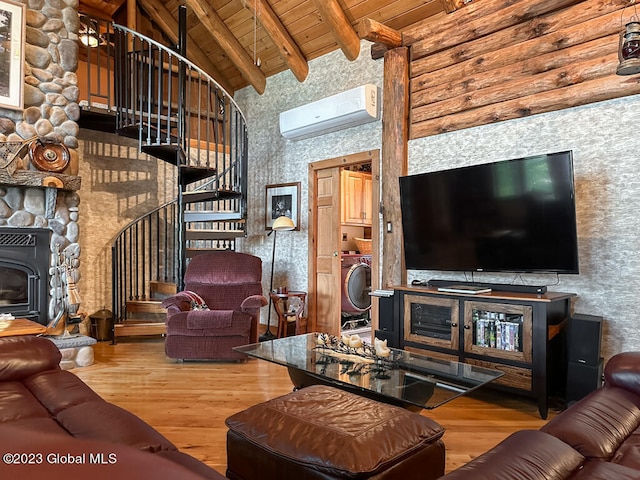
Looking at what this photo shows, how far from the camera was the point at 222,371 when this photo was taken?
395cm

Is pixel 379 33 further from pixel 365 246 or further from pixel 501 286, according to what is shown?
pixel 365 246

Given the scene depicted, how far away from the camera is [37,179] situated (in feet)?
13.5

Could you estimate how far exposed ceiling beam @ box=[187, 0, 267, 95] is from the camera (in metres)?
5.46

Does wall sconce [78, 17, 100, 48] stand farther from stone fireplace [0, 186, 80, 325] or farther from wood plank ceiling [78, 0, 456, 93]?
stone fireplace [0, 186, 80, 325]

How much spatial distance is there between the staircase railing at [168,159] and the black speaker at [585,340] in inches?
137

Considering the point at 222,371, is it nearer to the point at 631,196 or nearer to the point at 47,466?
the point at 631,196

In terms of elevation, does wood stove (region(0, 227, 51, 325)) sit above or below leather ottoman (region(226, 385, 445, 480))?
above

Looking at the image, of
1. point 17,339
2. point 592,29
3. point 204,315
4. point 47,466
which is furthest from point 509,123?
point 47,466

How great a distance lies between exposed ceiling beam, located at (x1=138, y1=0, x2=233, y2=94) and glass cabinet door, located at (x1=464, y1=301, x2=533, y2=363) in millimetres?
5142

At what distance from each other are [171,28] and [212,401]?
5.07m

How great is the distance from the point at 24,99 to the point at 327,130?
9.84 feet

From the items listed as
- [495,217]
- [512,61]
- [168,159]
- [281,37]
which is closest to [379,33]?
[512,61]

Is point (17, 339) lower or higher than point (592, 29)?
lower

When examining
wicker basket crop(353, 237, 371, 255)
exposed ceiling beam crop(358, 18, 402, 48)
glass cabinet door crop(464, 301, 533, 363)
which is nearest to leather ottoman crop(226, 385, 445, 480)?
glass cabinet door crop(464, 301, 533, 363)
